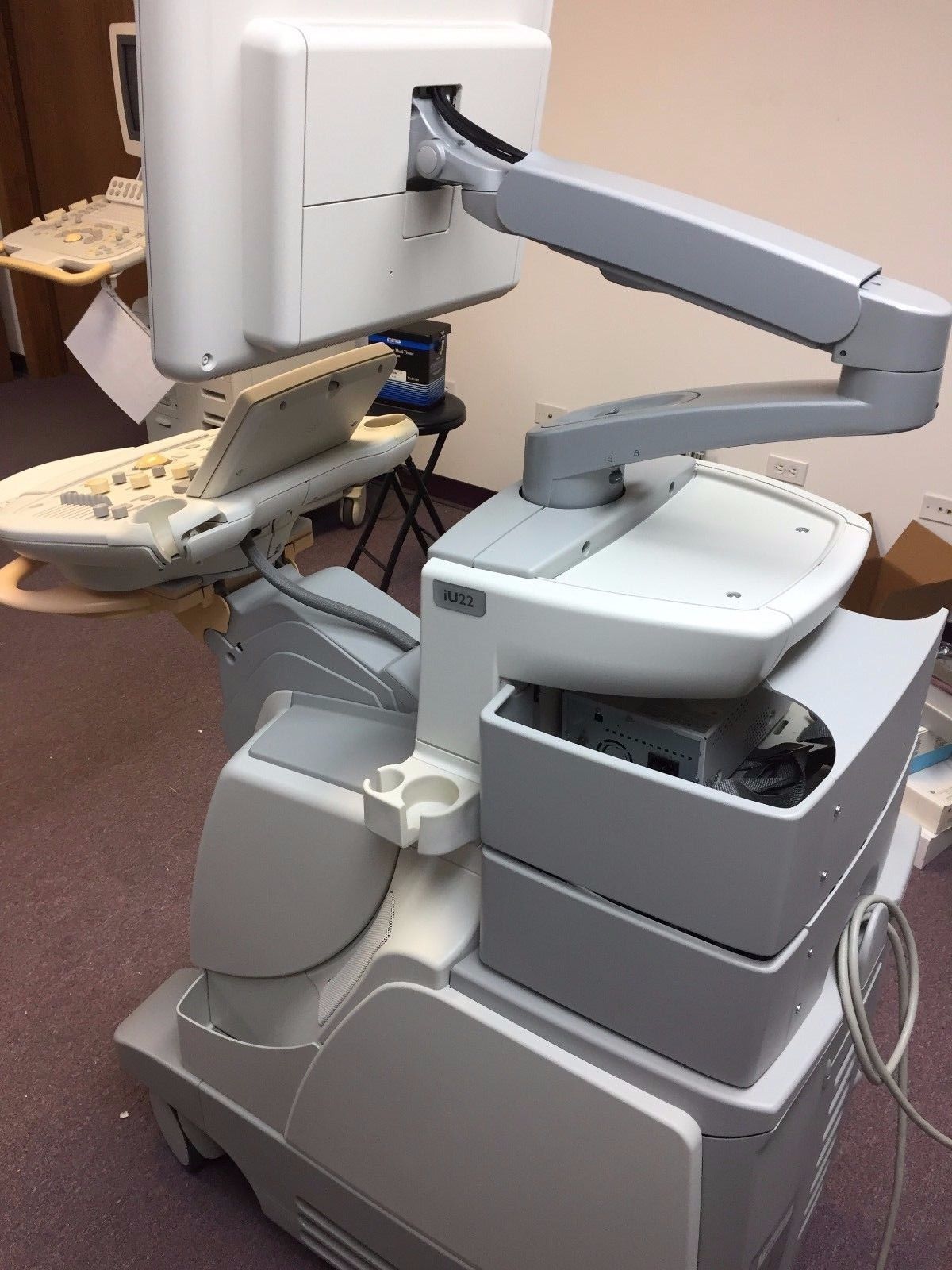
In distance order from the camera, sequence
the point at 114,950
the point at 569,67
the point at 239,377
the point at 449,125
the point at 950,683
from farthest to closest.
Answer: the point at 239,377 → the point at 569,67 → the point at 950,683 → the point at 114,950 → the point at 449,125

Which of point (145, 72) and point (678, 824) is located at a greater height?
point (145, 72)

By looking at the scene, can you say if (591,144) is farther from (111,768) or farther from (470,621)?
(470,621)

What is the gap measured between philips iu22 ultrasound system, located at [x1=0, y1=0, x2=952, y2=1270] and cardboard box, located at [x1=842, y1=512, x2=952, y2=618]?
1185 mm

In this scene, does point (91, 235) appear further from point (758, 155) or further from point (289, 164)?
point (289, 164)

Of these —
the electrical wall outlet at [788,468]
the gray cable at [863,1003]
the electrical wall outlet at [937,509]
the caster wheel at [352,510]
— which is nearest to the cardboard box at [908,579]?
the electrical wall outlet at [937,509]

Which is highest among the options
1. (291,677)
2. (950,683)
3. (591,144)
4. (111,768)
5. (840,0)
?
(840,0)

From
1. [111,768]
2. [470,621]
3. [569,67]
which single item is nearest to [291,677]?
[470,621]

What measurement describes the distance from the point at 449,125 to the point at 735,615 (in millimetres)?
499

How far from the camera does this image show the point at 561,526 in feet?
3.33

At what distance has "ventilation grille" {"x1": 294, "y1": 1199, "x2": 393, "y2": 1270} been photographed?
1292mm

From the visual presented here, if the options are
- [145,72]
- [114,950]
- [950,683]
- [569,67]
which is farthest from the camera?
[569,67]

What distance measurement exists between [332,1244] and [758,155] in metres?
2.48

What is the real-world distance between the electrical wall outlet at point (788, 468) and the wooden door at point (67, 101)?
270 cm

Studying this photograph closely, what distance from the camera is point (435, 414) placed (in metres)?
2.61
